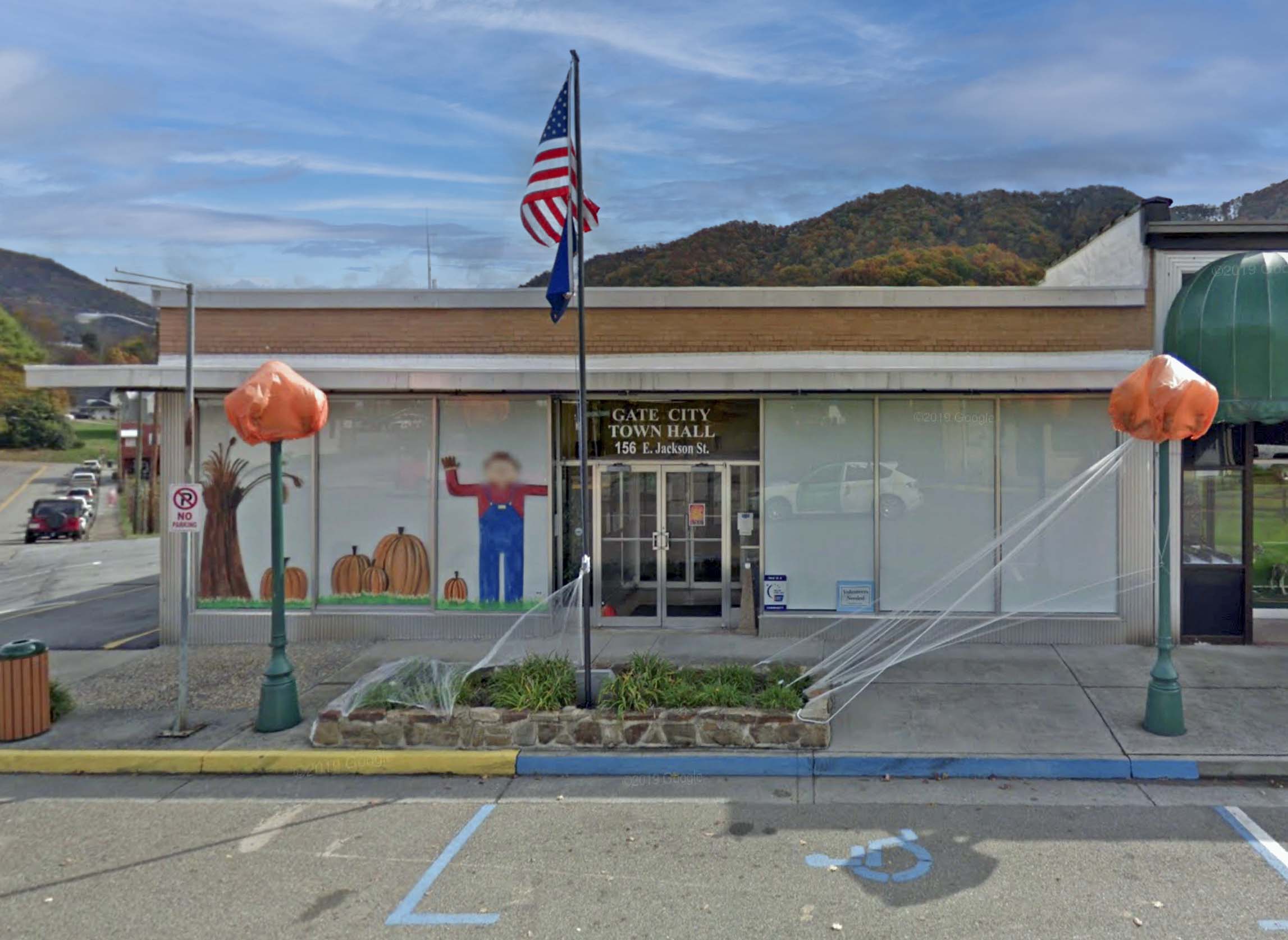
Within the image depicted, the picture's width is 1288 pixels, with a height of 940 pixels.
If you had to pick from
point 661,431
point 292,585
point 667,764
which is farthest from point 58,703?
point 661,431

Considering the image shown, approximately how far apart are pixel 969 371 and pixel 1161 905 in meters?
6.49

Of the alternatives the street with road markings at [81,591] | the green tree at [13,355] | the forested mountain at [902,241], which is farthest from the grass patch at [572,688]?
the green tree at [13,355]

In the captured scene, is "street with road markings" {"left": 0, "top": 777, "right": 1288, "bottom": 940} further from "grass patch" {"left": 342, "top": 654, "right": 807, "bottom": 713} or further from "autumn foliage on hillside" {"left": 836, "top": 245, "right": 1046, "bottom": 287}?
"autumn foliage on hillside" {"left": 836, "top": 245, "right": 1046, "bottom": 287}

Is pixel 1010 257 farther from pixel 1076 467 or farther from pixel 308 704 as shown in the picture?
pixel 308 704

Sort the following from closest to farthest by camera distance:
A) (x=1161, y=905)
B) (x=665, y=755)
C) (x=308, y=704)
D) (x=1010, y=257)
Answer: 1. (x=1161, y=905)
2. (x=665, y=755)
3. (x=308, y=704)
4. (x=1010, y=257)

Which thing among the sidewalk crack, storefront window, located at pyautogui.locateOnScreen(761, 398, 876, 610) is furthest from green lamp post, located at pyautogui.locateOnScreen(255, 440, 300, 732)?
the sidewalk crack

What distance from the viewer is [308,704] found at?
8.88 metres

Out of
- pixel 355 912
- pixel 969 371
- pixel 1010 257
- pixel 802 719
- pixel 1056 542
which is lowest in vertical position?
pixel 355 912

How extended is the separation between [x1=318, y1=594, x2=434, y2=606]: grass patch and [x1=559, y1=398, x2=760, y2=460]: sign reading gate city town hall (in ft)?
9.06

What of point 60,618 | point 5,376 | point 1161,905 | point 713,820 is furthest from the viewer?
point 5,376

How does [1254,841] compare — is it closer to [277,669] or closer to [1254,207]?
[277,669]

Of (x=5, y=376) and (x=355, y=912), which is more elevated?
(x=5, y=376)

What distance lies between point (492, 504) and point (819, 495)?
4291 mm

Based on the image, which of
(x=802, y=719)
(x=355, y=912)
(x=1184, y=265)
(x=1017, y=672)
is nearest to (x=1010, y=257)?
(x=1184, y=265)
